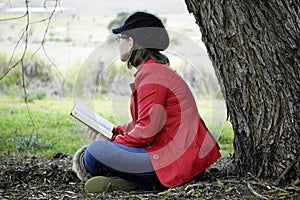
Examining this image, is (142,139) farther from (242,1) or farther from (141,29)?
(242,1)

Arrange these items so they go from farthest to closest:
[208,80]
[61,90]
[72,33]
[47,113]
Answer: [72,33]
[61,90]
[47,113]
[208,80]

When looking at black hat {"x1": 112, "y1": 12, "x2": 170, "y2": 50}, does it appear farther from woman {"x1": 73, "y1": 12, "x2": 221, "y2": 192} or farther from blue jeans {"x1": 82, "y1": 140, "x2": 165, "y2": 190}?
blue jeans {"x1": 82, "y1": 140, "x2": 165, "y2": 190}

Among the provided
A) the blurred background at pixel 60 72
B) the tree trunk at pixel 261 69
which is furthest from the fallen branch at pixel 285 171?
the blurred background at pixel 60 72

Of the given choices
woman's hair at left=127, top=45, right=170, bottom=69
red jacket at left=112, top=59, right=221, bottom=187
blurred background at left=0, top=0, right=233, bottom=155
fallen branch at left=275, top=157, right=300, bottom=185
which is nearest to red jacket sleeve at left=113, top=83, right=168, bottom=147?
red jacket at left=112, top=59, right=221, bottom=187

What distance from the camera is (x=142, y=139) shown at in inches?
141

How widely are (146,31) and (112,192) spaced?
41.3 inches

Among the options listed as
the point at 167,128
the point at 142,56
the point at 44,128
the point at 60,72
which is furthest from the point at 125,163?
the point at 44,128

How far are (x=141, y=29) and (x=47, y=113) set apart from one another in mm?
4399

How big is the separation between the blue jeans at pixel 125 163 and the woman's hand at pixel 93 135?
128mm

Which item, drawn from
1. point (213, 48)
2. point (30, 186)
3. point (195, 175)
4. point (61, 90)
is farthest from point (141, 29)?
point (61, 90)

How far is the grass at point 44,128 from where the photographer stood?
6.07 m

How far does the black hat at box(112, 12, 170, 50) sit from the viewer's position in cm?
376

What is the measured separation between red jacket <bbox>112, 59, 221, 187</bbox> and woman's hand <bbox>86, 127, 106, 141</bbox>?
0.16 meters

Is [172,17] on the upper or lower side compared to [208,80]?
lower
